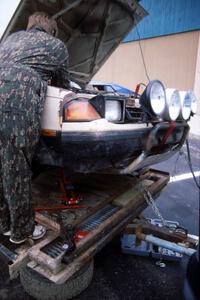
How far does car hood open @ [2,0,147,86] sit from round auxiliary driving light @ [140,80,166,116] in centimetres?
148

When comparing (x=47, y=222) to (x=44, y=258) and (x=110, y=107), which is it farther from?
(x=110, y=107)

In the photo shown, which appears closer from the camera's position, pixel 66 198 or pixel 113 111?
pixel 113 111

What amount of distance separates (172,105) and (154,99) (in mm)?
209

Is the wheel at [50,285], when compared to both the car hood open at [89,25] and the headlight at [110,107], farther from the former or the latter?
the car hood open at [89,25]

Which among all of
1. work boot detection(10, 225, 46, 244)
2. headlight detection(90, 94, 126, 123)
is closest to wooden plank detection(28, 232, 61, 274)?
work boot detection(10, 225, 46, 244)

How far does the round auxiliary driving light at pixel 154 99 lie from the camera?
2.07m

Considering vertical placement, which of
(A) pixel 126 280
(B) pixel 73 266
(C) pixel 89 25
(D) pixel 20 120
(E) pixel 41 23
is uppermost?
(C) pixel 89 25

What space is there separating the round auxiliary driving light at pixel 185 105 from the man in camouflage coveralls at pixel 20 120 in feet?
3.48

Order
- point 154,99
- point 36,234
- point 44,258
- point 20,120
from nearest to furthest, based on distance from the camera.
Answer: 1. point 44,258
2. point 20,120
3. point 36,234
4. point 154,99

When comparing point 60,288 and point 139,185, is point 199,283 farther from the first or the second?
point 139,185

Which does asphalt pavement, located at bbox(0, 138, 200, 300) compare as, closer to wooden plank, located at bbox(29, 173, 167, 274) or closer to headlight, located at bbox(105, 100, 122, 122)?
wooden plank, located at bbox(29, 173, 167, 274)

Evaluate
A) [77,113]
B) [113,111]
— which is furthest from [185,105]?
[77,113]

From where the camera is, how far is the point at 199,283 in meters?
1.15

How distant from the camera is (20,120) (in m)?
1.84
